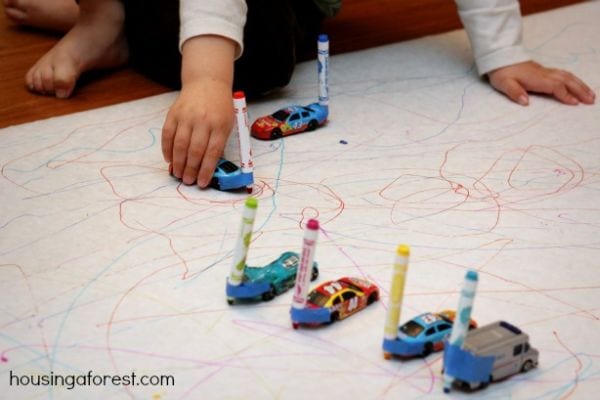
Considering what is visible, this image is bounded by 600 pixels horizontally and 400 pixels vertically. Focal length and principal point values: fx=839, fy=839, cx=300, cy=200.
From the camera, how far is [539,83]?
113cm

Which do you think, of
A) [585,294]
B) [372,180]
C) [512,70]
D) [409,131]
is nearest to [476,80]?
[512,70]

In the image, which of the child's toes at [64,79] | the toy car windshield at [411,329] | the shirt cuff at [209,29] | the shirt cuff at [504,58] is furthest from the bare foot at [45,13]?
the toy car windshield at [411,329]

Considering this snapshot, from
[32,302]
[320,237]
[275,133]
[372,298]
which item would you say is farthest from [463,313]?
[275,133]

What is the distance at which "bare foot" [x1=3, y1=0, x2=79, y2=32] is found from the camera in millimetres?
1335

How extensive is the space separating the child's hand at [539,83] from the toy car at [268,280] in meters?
0.51

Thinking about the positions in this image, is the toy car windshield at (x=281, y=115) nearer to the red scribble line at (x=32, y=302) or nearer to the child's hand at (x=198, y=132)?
the child's hand at (x=198, y=132)

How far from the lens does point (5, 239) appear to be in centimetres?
84

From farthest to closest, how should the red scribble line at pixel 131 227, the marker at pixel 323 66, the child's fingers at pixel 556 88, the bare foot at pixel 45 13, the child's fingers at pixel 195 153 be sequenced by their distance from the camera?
the bare foot at pixel 45 13
the child's fingers at pixel 556 88
the marker at pixel 323 66
the child's fingers at pixel 195 153
the red scribble line at pixel 131 227

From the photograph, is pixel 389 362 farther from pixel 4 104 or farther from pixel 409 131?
pixel 4 104

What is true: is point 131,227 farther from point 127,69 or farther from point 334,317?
point 127,69

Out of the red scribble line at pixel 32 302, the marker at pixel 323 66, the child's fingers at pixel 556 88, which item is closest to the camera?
the red scribble line at pixel 32 302

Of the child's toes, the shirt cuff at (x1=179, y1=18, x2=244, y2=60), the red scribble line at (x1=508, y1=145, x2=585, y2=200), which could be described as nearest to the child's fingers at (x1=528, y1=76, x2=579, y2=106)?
the red scribble line at (x1=508, y1=145, x2=585, y2=200)

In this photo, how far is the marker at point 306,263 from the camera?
62 cm

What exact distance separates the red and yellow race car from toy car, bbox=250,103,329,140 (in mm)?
342
